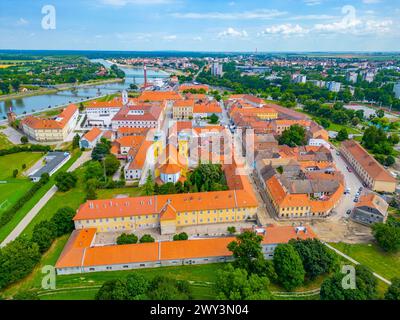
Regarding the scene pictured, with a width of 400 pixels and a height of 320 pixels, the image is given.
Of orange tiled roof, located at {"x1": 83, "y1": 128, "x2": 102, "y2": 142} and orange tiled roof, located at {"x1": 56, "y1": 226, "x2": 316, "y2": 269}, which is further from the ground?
orange tiled roof, located at {"x1": 83, "y1": 128, "x2": 102, "y2": 142}

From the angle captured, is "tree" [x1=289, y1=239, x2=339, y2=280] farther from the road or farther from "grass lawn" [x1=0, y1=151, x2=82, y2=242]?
"grass lawn" [x1=0, y1=151, x2=82, y2=242]

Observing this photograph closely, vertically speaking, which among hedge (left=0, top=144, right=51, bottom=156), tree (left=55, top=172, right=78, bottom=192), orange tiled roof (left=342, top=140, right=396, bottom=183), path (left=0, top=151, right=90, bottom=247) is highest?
orange tiled roof (left=342, top=140, right=396, bottom=183)

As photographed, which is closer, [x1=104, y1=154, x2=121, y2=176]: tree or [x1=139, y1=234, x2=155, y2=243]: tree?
[x1=139, y1=234, x2=155, y2=243]: tree

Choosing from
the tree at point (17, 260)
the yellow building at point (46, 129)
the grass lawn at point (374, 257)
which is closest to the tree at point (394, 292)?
the grass lawn at point (374, 257)

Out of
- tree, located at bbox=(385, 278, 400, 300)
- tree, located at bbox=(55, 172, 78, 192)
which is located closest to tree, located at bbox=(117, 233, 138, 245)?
tree, located at bbox=(55, 172, 78, 192)

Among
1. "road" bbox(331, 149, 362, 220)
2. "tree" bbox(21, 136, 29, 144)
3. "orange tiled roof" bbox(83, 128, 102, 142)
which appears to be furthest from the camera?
"tree" bbox(21, 136, 29, 144)

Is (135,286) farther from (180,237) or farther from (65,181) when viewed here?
(65,181)
